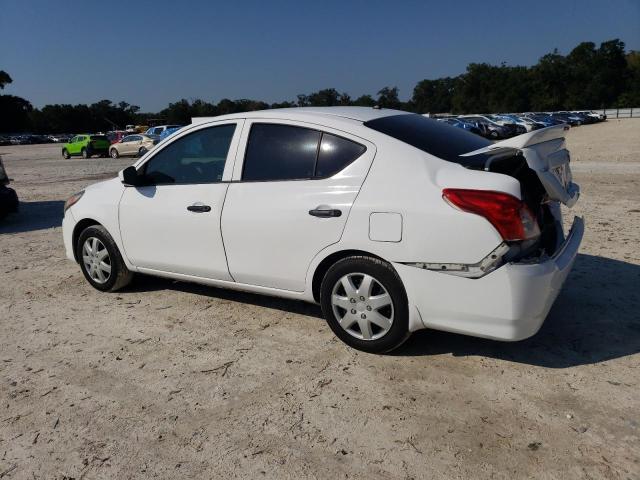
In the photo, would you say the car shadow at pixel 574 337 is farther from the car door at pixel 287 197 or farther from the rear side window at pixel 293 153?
the rear side window at pixel 293 153

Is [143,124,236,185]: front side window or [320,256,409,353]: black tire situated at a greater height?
[143,124,236,185]: front side window

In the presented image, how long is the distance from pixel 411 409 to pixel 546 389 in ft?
2.74

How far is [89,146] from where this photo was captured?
103ft

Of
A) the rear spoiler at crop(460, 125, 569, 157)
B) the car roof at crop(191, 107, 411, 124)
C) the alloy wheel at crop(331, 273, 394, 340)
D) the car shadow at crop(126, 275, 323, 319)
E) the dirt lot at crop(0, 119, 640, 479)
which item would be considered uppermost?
the car roof at crop(191, 107, 411, 124)

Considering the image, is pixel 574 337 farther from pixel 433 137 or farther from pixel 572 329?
pixel 433 137

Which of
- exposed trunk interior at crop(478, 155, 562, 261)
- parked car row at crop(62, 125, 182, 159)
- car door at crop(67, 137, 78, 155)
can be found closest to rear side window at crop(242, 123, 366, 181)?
exposed trunk interior at crop(478, 155, 562, 261)

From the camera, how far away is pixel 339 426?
2822 mm

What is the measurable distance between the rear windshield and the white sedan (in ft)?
0.06

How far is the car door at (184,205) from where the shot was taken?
13.4 ft

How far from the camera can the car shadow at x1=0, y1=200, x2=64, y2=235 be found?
8805 mm

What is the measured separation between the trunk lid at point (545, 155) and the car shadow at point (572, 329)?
98cm

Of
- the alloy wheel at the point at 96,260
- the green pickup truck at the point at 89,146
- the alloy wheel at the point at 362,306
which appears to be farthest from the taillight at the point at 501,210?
the green pickup truck at the point at 89,146

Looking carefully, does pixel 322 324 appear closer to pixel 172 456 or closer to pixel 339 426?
pixel 339 426

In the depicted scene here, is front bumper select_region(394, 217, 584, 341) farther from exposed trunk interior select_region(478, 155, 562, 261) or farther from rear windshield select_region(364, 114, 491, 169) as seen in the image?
rear windshield select_region(364, 114, 491, 169)
